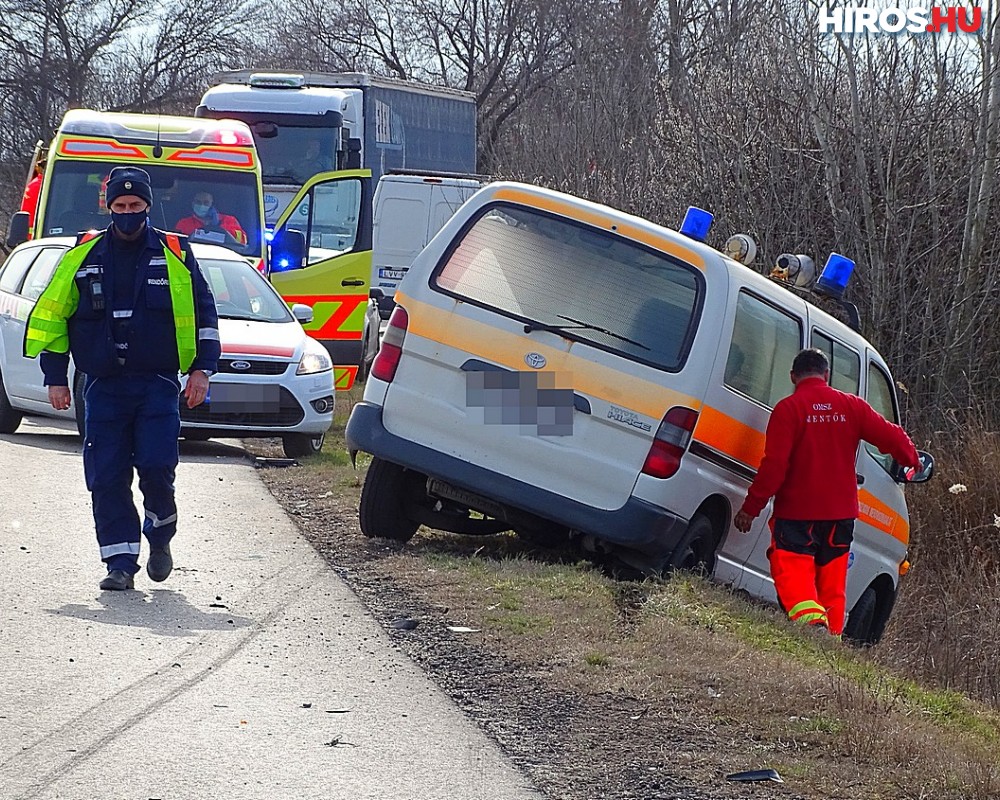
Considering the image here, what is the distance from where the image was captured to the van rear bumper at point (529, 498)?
316 inches

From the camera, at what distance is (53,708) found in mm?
5359

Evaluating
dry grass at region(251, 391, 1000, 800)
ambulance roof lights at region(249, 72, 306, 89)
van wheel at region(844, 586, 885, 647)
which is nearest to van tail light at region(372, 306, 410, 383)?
dry grass at region(251, 391, 1000, 800)

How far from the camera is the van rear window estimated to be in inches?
320

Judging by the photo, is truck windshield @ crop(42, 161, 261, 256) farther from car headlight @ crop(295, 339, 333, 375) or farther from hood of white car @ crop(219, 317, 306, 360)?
car headlight @ crop(295, 339, 333, 375)

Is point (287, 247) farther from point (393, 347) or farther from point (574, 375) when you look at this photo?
point (574, 375)

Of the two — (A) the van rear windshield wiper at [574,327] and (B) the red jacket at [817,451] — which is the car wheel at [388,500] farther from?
(B) the red jacket at [817,451]

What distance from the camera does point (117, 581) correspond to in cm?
743

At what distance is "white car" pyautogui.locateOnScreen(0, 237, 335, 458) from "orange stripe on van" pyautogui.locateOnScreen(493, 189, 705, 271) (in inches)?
203

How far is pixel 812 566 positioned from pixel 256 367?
18.2 ft

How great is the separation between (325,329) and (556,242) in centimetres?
918

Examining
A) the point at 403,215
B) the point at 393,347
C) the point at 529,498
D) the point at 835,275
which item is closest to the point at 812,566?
the point at 529,498

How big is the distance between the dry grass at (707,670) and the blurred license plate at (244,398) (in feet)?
6.32

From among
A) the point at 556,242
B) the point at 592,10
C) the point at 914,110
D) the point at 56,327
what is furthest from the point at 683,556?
the point at 592,10

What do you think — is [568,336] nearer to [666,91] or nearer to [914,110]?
[914,110]
